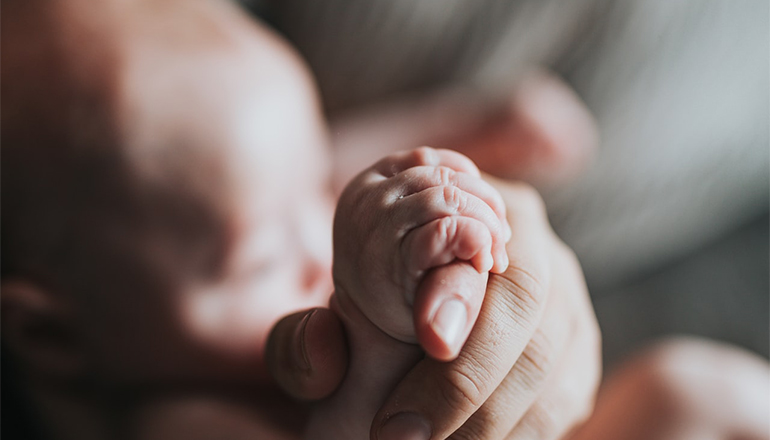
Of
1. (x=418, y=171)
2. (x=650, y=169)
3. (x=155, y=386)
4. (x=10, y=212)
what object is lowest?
(x=155, y=386)

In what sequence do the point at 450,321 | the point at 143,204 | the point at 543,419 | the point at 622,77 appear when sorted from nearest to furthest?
the point at 450,321
the point at 543,419
the point at 143,204
the point at 622,77

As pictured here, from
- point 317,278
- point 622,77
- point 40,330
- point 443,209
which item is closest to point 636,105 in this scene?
point 622,77

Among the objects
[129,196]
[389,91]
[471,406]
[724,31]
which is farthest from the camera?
[389,91]

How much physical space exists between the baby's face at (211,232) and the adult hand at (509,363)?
143 millimetres

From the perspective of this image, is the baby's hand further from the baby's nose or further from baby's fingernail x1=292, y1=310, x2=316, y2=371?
the baby's nose

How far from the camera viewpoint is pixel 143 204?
20.2 inches

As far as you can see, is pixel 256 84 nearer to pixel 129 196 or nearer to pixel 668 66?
pixel 129 196

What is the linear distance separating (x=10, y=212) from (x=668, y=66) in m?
0.69

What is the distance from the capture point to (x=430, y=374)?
32 centimetres

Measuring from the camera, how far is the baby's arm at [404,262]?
11.2 inches

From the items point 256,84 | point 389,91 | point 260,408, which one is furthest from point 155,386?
point 389,91

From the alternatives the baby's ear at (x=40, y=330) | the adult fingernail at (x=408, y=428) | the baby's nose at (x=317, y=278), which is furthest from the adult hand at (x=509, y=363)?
the baby's ear at (x=40, y=330)

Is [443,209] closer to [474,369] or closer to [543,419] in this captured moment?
[474,369]

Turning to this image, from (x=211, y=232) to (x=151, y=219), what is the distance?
5 centimetres
